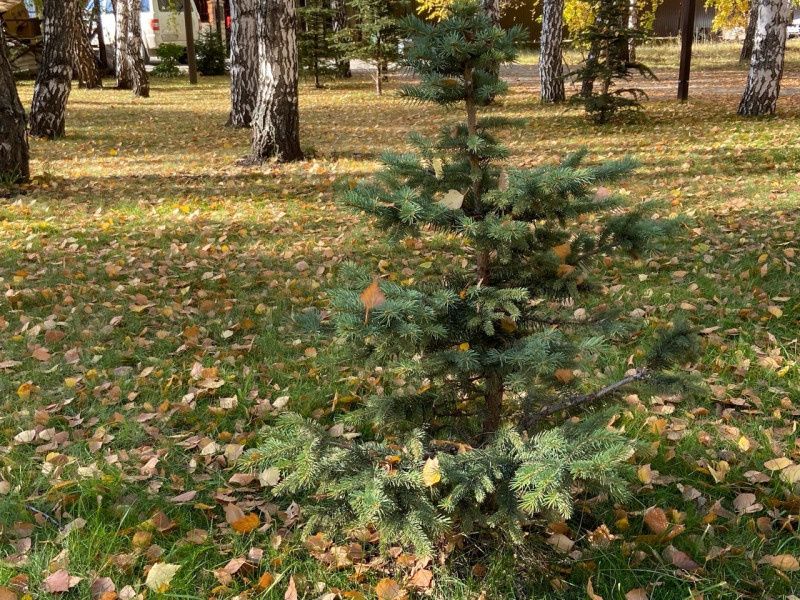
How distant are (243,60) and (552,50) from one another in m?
6.14

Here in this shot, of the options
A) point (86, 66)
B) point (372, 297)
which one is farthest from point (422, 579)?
point (86, 66)

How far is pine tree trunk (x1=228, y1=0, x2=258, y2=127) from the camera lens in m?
11.2

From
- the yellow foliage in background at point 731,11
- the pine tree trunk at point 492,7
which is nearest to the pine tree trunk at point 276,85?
the pine tree trunk at point 492,7

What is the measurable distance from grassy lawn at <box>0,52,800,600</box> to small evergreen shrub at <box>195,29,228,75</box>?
16.5m

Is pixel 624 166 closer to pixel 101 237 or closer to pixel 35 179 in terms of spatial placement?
pixel 101 237

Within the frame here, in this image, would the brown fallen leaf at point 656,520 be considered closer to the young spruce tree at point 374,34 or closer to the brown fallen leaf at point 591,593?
the brown fallen leaf at point 591,593

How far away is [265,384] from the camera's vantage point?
12.2 feet

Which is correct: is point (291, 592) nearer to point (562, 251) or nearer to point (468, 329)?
point (468, 329)

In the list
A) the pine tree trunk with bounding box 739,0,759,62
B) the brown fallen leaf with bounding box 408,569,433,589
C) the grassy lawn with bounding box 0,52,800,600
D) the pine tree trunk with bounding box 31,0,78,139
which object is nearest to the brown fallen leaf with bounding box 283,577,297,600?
the grassy lawn with bounding box 0,52,800,600

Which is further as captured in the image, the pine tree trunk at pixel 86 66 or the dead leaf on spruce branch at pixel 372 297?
the pine tree trunk at pixel 86 66

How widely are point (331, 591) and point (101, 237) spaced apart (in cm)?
463

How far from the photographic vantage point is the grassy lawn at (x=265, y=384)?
241 centimetres

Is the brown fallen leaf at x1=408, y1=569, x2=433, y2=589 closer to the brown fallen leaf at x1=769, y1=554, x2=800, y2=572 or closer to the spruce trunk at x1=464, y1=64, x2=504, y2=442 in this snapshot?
the spruce trunk at x1=464, y1=64, x2=504, y2=442

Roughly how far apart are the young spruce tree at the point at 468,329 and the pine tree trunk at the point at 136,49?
16.0m
